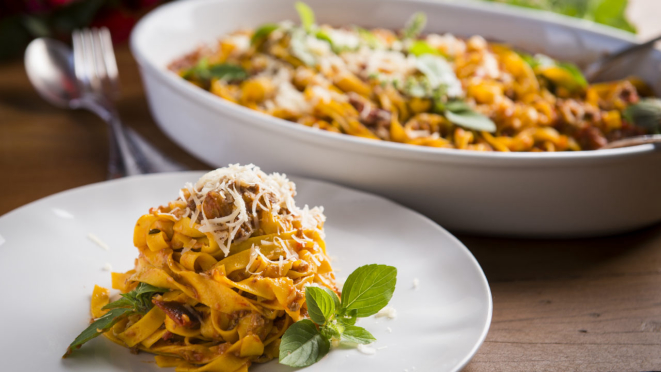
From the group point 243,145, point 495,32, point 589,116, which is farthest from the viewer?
point 495,32

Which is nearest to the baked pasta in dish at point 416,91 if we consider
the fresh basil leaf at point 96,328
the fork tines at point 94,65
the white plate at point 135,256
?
the fork tines at point 94,65

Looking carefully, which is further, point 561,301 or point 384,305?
point 561,301

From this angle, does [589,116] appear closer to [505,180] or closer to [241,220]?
[505,180]

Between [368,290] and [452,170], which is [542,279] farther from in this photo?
[368,290]

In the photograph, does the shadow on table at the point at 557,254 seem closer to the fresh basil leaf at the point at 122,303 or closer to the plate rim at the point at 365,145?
the plate rim at the point at 365,145

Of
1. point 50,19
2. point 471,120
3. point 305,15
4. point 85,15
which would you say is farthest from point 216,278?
point 50,19

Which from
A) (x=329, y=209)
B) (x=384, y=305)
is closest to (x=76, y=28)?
(x=329, y=209)
